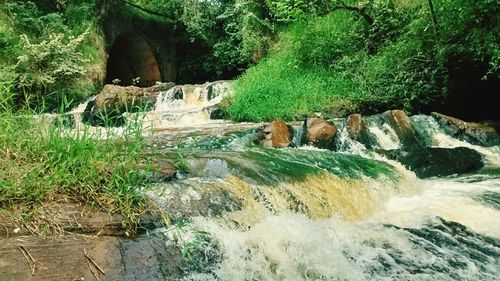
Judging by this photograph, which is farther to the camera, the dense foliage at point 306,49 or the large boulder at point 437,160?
the dense foliage at point 306,49

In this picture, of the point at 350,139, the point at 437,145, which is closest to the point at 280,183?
the point at 350,139

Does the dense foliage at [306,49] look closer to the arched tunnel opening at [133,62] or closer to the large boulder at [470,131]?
the large boulder at [470,131]

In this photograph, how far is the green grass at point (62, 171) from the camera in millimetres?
2797

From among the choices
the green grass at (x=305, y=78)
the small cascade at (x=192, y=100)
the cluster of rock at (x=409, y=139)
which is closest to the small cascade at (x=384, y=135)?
the cluster of rock at (x=409, y=139)

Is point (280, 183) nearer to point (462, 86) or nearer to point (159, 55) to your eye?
point (462, 86)

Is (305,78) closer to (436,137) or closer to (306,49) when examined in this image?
(306,49)

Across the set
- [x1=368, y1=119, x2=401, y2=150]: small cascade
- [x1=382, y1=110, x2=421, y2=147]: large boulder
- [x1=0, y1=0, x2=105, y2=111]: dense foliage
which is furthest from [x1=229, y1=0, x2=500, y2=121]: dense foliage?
[x1=0, y1=0, x2=105, y2=111]: dense foliage

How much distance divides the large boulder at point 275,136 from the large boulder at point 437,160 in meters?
1.73

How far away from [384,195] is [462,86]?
20.0 feet

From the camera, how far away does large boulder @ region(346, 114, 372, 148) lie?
8320 millimetres

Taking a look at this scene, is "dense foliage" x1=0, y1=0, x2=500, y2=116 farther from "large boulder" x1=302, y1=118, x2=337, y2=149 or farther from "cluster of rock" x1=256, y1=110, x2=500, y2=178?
"large boulder" x1=302, y1=118, x2=337, y2=149

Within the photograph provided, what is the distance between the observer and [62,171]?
2.96 m

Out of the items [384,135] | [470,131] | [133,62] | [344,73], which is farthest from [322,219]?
[133,62]

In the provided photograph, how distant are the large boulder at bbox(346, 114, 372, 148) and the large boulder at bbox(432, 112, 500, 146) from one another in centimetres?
216
